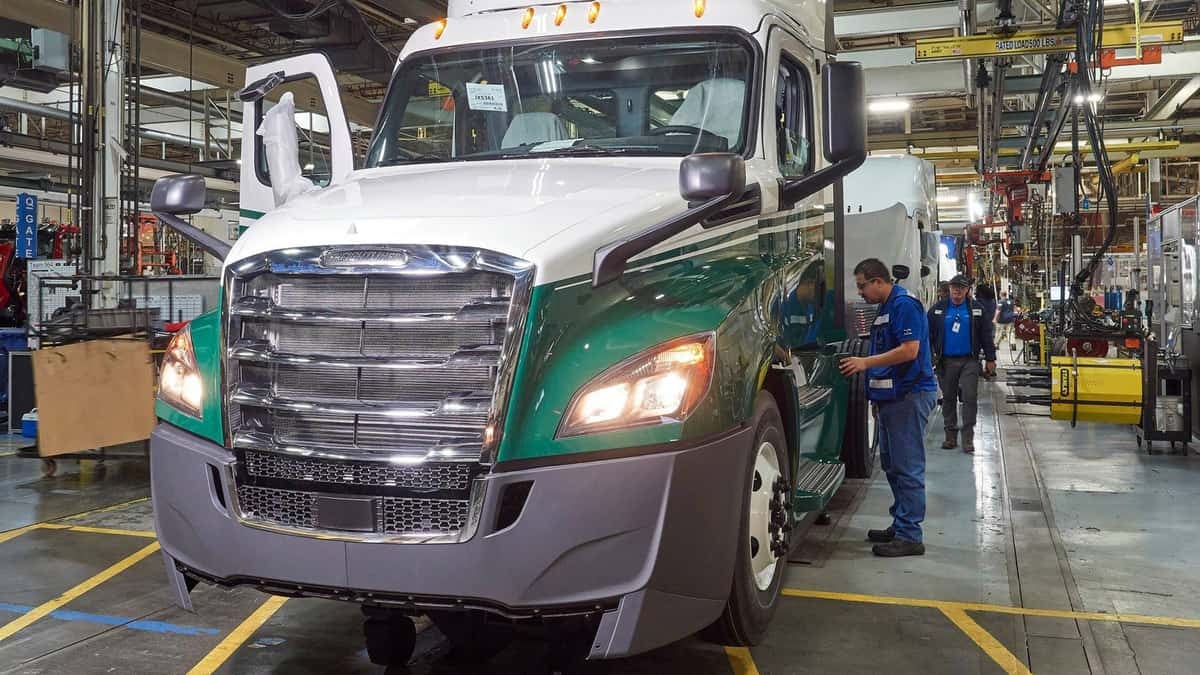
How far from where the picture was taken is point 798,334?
4.80 m

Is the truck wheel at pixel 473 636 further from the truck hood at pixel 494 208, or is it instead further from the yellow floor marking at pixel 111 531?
the yellow floor marking at pixel 111 531

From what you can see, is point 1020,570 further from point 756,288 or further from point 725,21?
point 725,21

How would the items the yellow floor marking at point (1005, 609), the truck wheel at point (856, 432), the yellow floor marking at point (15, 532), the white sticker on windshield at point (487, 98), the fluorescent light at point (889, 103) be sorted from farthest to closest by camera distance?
the fluorescent light at point (889, 103), the truck wheel at point (856, 432), the yellow floor marking at point (15, 532), the white sticker on windshield at point (487, 98), the yellow floor marking at point (1005, 609)

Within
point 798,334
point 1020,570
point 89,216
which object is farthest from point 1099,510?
point 89,216

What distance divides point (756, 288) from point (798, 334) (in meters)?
0.90

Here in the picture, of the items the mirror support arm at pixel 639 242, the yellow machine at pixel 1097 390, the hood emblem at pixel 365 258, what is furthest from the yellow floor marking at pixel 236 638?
the yellow machine at pixel 1097 390

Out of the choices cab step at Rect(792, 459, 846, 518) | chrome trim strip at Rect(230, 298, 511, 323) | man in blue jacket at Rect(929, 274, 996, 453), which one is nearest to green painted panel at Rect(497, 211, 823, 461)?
chrome trim strip at Rect(230, 298, 511, 323)

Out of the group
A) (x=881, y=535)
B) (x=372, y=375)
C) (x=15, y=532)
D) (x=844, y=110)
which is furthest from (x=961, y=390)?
(x=372, y=375)

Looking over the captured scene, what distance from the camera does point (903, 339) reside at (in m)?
6.04

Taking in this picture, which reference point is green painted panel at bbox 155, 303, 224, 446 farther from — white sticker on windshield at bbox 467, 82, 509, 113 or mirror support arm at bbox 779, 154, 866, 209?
mirror support arm at bbox 779, 154, 866, 209

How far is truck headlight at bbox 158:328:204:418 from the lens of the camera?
3.57 m

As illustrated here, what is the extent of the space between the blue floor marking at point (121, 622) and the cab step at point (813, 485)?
2688 millimetres

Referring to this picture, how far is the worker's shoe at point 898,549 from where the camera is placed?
6.00 metres

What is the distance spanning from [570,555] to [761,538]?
133 centimetres
